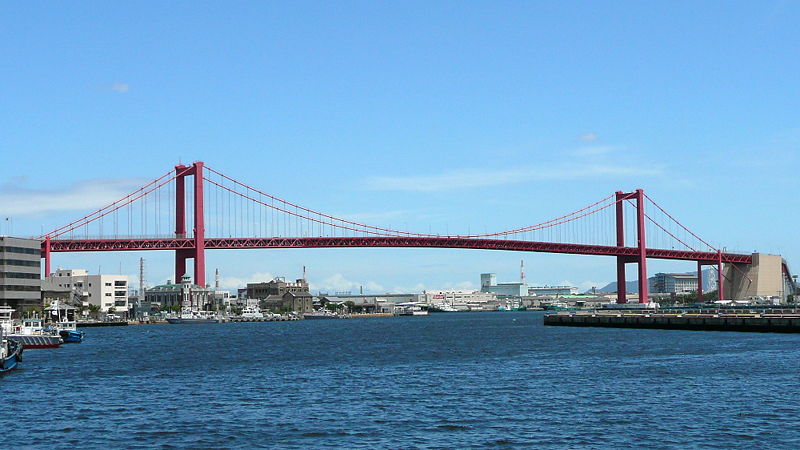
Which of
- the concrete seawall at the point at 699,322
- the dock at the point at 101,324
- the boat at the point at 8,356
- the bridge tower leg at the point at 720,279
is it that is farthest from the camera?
the bridge tower leg at the point at 720,279

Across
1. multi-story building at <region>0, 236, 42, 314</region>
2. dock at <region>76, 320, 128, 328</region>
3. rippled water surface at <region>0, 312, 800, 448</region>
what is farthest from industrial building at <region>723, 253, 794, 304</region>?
rippled water surface at <region>0, 312, 800, 448</region>

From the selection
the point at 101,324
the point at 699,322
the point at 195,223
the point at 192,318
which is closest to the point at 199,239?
the point at 195,223

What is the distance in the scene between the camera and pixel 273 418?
3106 cm

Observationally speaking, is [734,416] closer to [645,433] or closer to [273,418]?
[645,433]

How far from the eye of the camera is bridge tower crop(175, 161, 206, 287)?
118500 mm

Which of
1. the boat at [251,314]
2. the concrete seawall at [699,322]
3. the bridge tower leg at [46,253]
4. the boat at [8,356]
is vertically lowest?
the boat at [251,314]

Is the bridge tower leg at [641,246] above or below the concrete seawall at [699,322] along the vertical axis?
above

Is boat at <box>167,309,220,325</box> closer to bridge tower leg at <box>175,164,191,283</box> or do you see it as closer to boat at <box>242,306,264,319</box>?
boat at <box>242,306,264,319</box>

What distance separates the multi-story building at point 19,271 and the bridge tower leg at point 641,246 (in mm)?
79597

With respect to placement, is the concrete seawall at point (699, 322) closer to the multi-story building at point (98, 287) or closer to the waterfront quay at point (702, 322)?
the waterfront quay at point (702, 322)

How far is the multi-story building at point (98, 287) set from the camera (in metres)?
173

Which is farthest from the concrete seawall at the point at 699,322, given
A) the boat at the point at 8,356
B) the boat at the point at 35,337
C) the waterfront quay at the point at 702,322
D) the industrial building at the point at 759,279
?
the industrial building at the point at 759,279

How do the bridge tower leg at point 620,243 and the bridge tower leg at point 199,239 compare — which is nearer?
the bridge tower leg at point 199,239

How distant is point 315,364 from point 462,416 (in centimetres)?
2239
